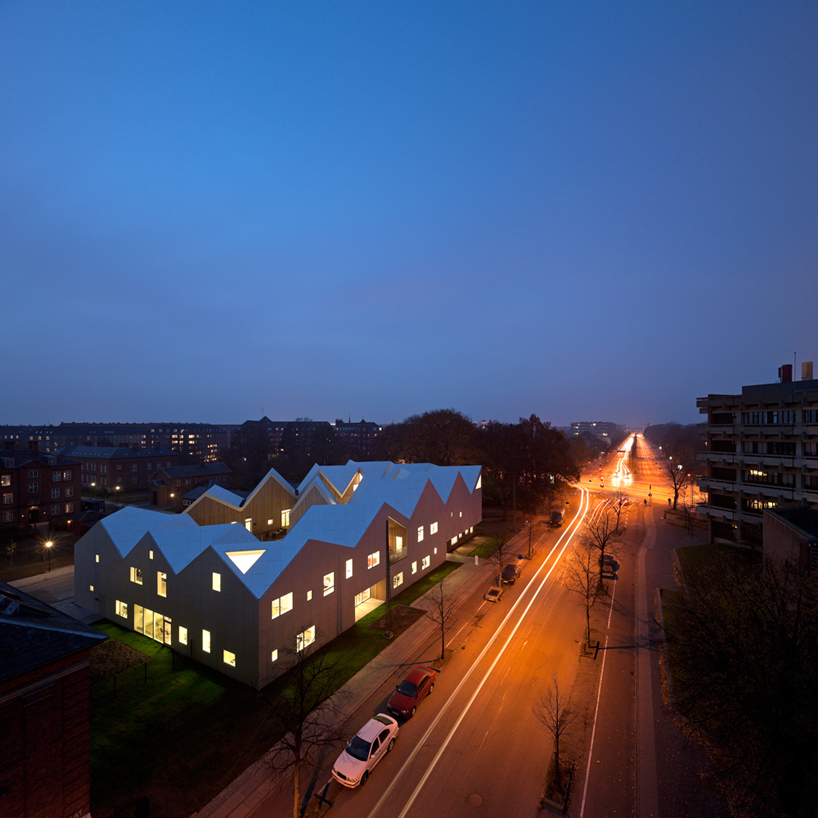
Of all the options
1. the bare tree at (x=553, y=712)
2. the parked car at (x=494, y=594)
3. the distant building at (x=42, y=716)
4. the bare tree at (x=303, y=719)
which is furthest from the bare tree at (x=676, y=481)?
the distant building at (x=42, y=716)

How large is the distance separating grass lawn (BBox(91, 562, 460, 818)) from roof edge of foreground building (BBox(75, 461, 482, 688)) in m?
1.21

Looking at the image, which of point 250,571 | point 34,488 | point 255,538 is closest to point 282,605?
point 250,571

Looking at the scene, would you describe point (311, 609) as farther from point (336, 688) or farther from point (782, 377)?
point (782, 377)

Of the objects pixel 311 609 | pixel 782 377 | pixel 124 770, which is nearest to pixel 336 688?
pixel 311 609

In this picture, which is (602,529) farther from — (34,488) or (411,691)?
(34,488)

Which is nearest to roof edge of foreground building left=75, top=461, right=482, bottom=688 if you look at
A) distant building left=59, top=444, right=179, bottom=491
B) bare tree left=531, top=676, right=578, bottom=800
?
bare tree left=531, top=676, right=578, bottom=800

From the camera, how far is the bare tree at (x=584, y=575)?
26.4 m

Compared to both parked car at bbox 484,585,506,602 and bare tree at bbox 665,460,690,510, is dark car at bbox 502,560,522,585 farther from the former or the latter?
bare tree at bbox 665,460,690,510

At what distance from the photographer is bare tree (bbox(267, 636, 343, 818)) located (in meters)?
12.5

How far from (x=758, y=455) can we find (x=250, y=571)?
48.4 meters

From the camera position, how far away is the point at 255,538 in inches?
907

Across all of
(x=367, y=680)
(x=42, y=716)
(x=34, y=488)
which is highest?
(x=42, y=716)

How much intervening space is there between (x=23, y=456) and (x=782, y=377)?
96.4 m

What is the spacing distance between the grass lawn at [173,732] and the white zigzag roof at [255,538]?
4.84 metres
